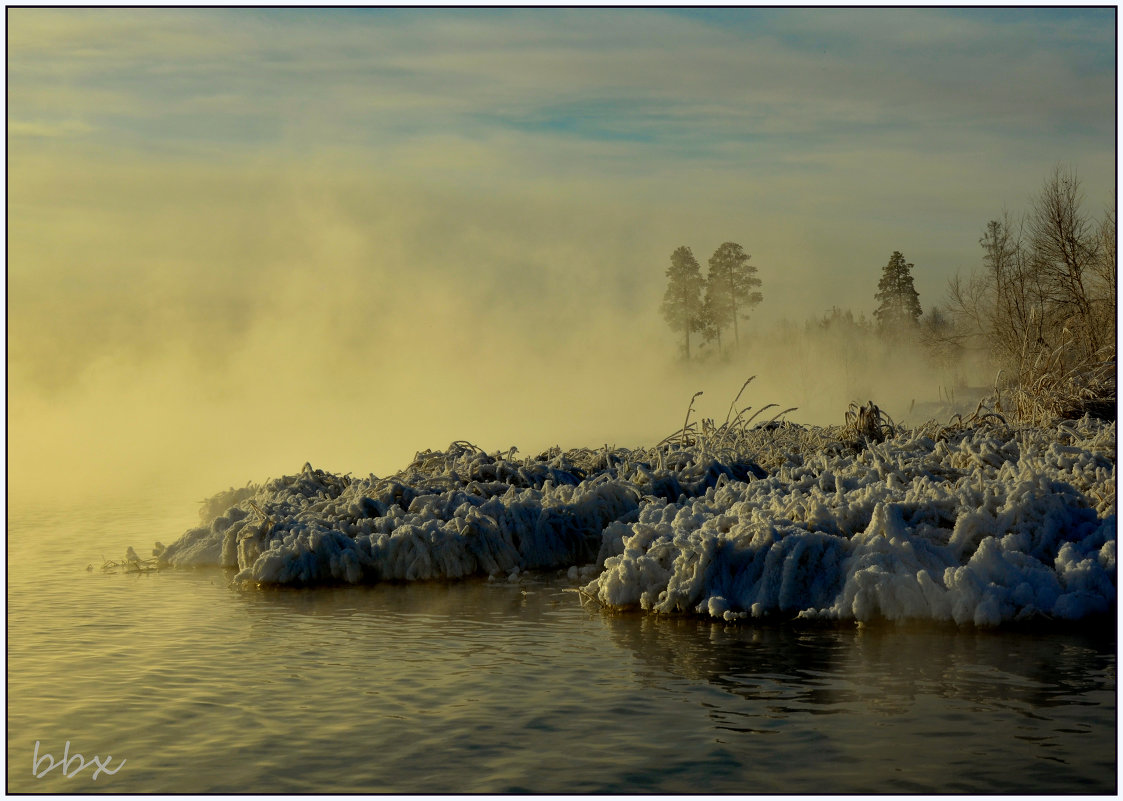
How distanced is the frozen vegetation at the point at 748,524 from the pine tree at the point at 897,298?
5476 centimetres

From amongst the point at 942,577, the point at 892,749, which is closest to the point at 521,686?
the point at 892,749

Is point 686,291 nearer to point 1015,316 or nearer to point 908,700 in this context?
point 1015,316

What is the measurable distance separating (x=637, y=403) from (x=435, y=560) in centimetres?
5591

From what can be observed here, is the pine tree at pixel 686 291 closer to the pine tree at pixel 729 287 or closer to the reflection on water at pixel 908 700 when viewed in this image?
the pine tree at pixel 729 287

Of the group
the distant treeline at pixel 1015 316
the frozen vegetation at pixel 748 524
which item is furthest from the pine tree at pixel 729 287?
the frozen vegetation at pixel 748 524

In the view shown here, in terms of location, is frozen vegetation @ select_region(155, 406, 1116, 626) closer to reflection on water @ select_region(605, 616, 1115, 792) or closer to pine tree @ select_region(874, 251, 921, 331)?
reflection on water @ select_region(605, 616, 1115, 792)

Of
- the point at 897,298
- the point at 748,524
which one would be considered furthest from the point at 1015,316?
the point at 748,524

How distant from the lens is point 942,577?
12062 millimetres

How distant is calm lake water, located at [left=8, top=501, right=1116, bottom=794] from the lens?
7.95m

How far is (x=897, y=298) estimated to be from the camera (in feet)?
247

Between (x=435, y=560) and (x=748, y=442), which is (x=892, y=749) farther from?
(x=748, y=442)

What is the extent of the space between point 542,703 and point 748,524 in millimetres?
4290

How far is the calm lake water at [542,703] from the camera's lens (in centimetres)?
795

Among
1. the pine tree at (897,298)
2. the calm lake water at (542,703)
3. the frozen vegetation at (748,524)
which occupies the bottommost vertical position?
the calm lake water at (542,703)
